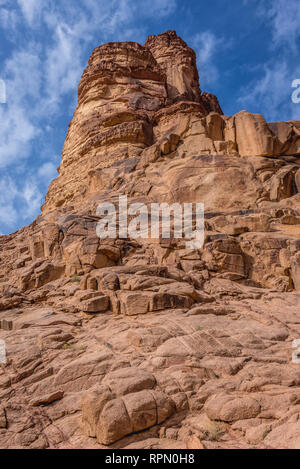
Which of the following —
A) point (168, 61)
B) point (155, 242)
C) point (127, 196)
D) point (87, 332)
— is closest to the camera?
point (87, 332)

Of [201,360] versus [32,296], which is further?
[32,296]

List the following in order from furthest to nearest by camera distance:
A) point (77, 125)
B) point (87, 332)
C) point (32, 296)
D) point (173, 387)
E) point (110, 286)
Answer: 1. point (77, 125)
2. point (32, 296)
3. point (110, 286)
4. point (87, 332)
5. point (173, 387)

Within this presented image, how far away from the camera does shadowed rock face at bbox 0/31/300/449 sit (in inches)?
210

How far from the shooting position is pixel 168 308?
31.7 feet

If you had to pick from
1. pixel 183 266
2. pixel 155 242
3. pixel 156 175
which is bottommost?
pixel 183 266

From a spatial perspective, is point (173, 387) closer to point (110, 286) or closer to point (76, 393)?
point (76, 393)

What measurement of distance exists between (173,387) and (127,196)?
1533 cm

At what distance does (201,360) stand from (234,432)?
1994 mm

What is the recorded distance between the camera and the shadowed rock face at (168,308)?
210 inches

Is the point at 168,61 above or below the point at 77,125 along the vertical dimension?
above

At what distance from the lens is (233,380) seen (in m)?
6.41

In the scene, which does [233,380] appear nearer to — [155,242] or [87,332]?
[87,332]

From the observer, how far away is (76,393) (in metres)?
6.21
